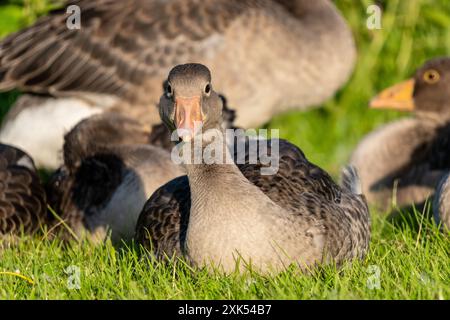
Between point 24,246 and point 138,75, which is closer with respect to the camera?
point 24,246

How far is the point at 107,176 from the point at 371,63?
226 inches

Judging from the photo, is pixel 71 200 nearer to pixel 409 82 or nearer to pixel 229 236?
pixel 229 236

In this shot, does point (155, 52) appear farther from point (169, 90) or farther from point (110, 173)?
point (169, 90)

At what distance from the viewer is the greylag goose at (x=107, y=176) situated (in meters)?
7.63

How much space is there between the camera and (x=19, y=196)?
7711mm

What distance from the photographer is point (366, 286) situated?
5.28 meters

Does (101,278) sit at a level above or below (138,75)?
below

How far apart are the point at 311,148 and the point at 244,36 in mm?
2211

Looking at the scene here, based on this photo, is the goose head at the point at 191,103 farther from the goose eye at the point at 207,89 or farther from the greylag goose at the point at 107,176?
the greylag goose at the point at 107,176

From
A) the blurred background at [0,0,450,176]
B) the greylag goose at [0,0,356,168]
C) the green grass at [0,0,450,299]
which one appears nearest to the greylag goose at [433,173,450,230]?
the green grass at [0,0,450,299]

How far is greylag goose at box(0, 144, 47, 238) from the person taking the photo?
7.52 m

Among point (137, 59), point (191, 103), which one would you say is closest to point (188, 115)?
point (191, 103)
